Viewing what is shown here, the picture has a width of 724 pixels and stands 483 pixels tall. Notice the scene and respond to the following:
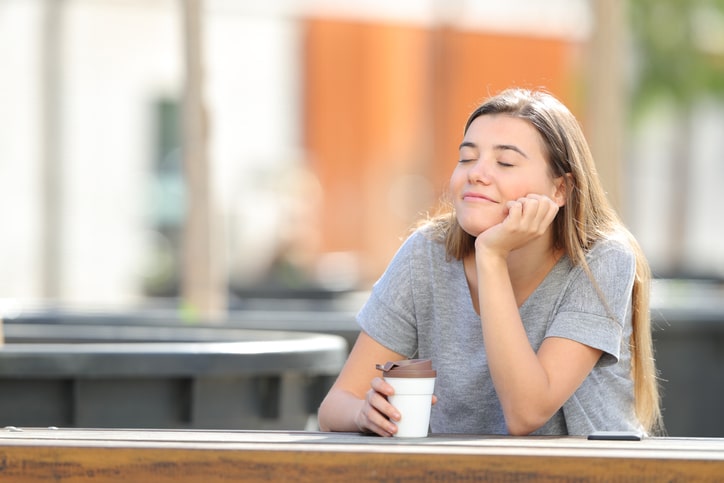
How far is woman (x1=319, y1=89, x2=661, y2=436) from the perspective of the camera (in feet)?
7.63

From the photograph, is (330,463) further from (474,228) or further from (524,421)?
(474,228)

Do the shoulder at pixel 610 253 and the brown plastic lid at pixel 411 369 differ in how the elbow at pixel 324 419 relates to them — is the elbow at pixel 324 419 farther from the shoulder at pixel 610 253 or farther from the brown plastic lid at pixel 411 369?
the shoulder at pixel 610 253

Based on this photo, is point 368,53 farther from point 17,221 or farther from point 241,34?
point 17,221

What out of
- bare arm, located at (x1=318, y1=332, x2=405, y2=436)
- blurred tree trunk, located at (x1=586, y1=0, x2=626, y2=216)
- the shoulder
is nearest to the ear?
the shoulder

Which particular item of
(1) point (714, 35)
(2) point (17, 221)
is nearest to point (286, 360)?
(2) point (17, 221)

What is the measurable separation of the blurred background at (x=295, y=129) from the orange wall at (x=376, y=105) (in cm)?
3

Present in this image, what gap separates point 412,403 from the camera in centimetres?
210

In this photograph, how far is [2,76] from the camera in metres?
12.9

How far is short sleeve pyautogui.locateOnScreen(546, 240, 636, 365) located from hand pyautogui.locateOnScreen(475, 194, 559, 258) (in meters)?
0.15

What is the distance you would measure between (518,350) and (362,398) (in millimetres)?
383

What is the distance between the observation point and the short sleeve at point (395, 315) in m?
2.57

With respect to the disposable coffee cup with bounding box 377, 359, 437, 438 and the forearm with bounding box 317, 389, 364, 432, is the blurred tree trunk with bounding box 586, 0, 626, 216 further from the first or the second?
the disposable coffee cup with bounding box 377, 359, 437, 438

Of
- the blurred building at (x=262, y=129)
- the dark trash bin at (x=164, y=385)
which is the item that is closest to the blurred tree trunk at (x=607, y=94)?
the dark trash bin at (x=164, y=385)

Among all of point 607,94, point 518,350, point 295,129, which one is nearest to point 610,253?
point 518,350
